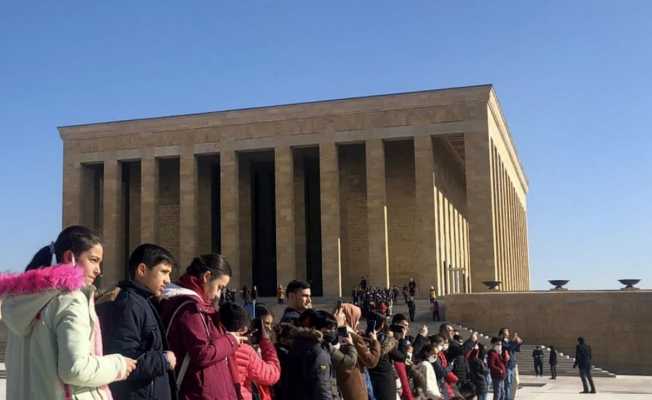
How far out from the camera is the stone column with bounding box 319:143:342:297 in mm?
36844

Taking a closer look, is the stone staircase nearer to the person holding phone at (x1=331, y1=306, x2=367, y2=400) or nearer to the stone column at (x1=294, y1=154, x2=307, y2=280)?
the stone column at (x1=294, y1=154, x2=307, y2=280)

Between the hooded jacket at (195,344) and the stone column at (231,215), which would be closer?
the hooded jacket at (195,344)

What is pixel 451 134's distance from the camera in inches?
1417

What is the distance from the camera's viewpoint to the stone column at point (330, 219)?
3684cm

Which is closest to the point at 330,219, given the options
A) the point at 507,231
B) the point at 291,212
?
the point at 291,212

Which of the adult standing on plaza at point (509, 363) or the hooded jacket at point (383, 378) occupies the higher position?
the hooded jacket at point (383, 378)

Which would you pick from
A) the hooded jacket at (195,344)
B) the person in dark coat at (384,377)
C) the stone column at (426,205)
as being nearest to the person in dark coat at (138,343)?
the hooded jacket at (195,344)

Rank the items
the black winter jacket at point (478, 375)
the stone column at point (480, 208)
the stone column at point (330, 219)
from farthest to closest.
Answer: the stone column at point (330, 219), the stone column at point (480, 208), the black winter jacket at point (478, 375)

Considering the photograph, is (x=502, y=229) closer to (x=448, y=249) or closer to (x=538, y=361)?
(x=448, y=249)

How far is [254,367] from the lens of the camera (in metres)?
4.80

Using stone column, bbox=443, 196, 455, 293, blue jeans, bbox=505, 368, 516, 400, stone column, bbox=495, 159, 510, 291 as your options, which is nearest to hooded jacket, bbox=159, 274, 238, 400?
blue jeans, bbox=505, 368, 516, 400

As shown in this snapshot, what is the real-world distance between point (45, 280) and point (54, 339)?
0.26 meters

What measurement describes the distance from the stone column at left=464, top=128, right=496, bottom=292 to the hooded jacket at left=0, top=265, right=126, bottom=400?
3275 cm

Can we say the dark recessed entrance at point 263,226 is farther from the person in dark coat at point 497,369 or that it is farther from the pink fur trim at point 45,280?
the pink fur trim at point 45,280
